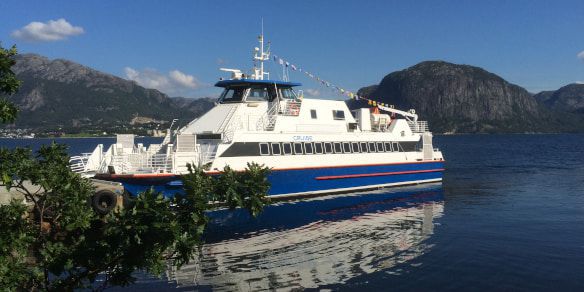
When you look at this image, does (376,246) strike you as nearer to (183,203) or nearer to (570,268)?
(570,268)

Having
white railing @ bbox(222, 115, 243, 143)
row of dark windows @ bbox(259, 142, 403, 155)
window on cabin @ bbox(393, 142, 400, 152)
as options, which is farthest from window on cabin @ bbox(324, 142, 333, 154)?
window on cabin @ bbox(393, 142, 400, 152)

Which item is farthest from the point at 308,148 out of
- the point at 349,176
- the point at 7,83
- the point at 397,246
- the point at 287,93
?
the point at 7,83

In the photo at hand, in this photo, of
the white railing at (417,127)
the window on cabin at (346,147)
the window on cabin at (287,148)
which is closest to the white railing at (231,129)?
the window on cabin at (287,148)

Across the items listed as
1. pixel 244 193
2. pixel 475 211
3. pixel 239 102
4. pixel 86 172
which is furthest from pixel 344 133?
pixel 244 193

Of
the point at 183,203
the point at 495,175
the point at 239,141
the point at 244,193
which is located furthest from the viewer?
the point at 495,175

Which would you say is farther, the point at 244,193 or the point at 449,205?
the point at 449,205

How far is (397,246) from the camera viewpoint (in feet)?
58.9

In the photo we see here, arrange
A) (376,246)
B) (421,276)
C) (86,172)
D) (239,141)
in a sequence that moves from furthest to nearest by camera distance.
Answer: (239,141) < (86,172) < (376,246) < (421,276)

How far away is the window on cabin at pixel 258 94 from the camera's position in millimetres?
27469

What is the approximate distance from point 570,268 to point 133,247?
14.4m

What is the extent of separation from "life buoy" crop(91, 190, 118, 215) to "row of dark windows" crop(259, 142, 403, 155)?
28.5ft

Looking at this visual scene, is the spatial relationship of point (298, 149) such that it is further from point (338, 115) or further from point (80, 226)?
point (80, 226)

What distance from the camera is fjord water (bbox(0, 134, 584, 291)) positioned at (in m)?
13.9

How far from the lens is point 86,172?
2220 cm
